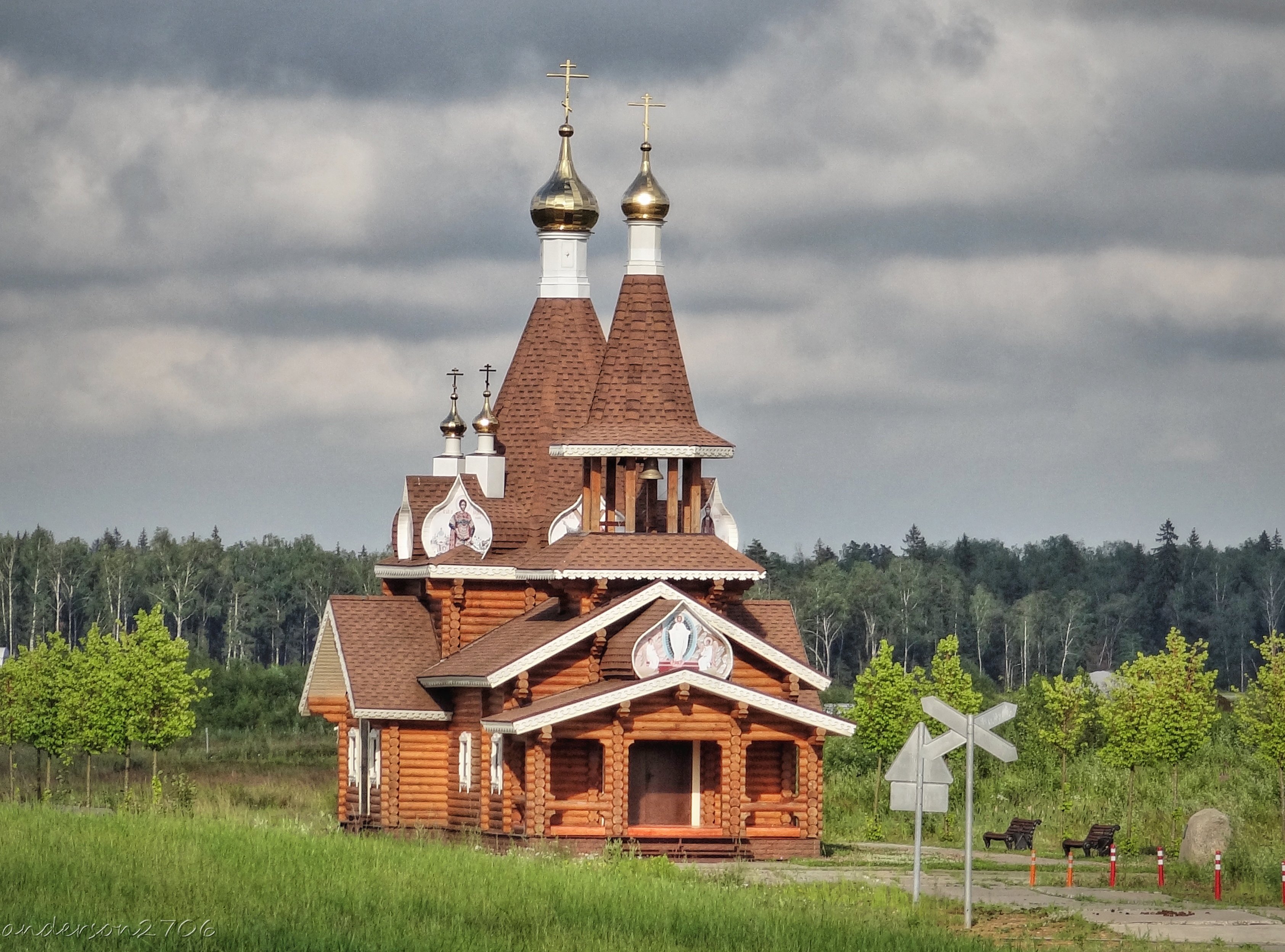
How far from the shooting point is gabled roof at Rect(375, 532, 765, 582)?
32969 mm

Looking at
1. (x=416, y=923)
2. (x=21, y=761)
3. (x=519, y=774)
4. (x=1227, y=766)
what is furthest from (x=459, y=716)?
(x=21, y=761)

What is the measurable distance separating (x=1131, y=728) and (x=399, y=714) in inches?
463

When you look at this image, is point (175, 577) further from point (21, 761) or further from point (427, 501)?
point (427, 501)

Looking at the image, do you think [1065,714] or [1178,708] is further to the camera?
[1065,714]

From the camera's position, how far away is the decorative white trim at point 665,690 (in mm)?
30953

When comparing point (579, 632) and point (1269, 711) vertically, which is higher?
point (579, 632)

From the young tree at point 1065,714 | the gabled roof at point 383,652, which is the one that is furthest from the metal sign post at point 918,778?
the young tree at point 1065,714

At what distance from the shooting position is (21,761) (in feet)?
185

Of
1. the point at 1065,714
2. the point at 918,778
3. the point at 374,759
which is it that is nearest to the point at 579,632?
the point at 374,759

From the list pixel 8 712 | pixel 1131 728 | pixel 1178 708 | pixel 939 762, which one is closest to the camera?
pixel 939 762

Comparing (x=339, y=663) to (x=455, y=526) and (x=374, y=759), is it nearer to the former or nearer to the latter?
(x=374, y=759)

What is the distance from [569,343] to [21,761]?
25.6 m

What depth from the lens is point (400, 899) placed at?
22641mm

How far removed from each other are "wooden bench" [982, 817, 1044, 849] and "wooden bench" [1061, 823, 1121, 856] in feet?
2.64
